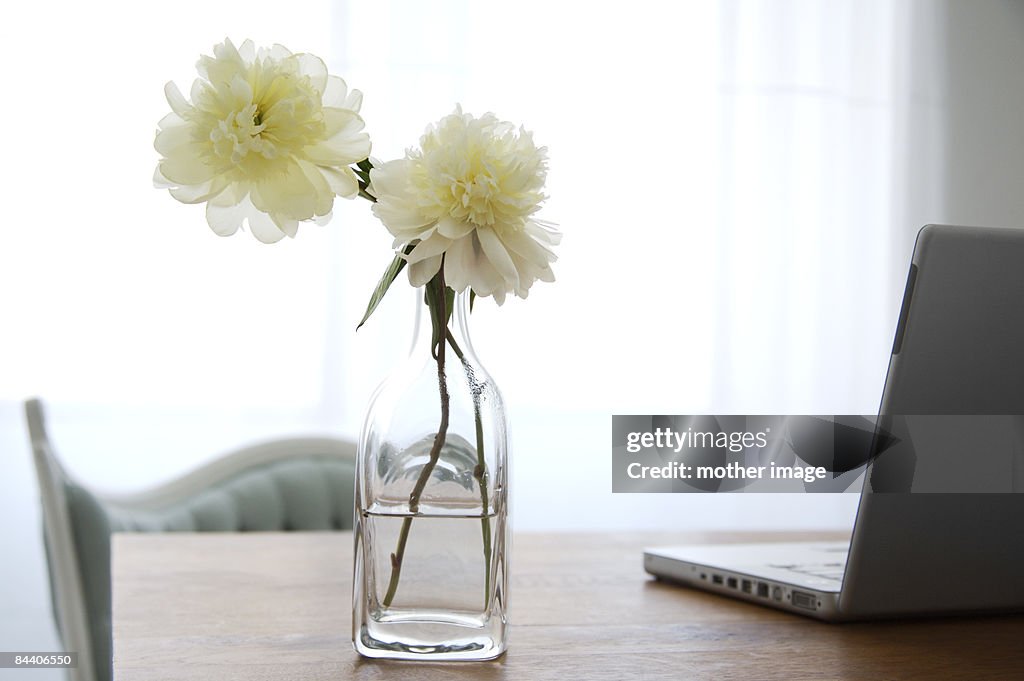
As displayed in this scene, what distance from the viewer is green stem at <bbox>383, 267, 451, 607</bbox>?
643 millimetres

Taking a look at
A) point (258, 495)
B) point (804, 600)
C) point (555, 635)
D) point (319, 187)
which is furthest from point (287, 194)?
point (258, 495)

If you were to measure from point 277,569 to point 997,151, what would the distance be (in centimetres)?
285

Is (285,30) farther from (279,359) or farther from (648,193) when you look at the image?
(648,193)

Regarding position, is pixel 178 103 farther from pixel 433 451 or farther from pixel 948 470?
pixel 948 470

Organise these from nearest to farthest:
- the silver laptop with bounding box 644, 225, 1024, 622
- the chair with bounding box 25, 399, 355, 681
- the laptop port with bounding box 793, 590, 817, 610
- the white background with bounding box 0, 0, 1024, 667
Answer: the silver laptop with bounding box 644, 225, 1024, 622, the laptop port with bounding box 793, 590, 817, 610, the chair with bounding box 25, 399, 355, 681, the white background with bounding box 0, 0, 1024, 667

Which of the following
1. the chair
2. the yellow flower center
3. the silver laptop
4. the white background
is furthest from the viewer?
the white background

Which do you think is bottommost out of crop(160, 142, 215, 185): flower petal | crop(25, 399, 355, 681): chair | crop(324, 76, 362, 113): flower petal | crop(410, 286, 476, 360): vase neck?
crop(25, 399, 355, 681): chair

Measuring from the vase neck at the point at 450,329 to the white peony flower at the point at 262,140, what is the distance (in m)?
0.09

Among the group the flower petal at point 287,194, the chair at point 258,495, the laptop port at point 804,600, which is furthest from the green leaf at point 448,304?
the chair at point 258,495

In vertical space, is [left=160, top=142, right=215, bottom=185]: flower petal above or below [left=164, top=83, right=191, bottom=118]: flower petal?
below

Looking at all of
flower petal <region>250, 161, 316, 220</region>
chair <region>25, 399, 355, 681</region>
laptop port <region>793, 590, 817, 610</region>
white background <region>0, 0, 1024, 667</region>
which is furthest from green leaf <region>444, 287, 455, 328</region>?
white background <region>0, 0, 1024, 667</region>

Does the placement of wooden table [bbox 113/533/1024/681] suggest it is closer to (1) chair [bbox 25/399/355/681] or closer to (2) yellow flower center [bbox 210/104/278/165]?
(2) yellow flower center [bbox 210/104/278/165]

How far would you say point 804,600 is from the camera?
2.67ft

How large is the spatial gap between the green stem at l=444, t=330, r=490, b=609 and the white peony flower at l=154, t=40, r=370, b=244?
12cm
